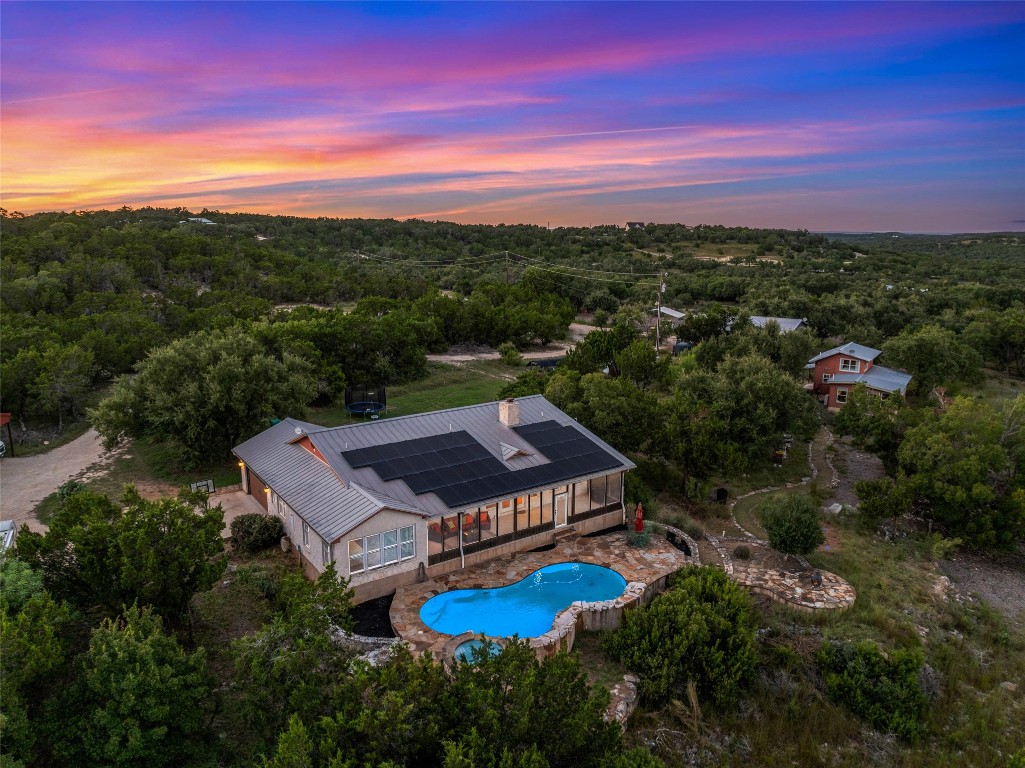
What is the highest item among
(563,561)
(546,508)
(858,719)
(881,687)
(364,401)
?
(546,508)

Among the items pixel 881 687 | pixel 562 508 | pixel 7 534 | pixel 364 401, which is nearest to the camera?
pixel 881 687

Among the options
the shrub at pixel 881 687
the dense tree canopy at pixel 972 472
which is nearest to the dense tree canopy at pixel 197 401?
the shrub at pixel 881 687

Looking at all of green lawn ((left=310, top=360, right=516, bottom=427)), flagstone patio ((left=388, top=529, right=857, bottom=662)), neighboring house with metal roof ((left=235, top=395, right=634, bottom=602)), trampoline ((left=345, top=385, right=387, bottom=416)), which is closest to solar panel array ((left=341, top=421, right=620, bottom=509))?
neighboring house with metal roof ((left=235, top=395, right=634, bottom=602))

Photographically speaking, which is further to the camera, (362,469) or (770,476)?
(770,476)

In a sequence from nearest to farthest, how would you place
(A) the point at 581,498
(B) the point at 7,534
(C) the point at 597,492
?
1. (B) the point at 7,534
2. (A) the point at 581,498
3. (C) the point at 597,492

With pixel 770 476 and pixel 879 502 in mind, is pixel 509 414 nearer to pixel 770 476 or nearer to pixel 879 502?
pixel 770 476

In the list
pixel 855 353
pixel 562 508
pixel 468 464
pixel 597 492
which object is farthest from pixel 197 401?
pixel 855 353

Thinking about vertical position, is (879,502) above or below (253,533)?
below
